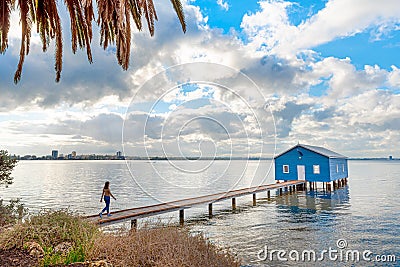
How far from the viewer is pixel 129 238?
8.26 meters

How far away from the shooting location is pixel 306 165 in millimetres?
44188

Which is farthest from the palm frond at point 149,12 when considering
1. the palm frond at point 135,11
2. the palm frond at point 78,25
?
the palm frond at point 78,25

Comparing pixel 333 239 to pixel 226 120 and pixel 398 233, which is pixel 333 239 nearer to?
pixel 398 233

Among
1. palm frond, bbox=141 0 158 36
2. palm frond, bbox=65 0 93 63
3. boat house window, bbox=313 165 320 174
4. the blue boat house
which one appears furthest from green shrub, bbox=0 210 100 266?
boat house window, bbox=313 165 320 174

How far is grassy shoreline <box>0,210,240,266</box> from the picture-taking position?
731 centimetres

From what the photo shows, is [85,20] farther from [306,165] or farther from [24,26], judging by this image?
[306,165]

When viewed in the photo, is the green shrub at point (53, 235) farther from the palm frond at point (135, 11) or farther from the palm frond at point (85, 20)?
the palm frond at point (135, 11)

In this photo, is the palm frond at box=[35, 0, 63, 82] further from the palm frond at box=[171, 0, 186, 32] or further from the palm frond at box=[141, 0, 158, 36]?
the palm frond at box=[171, 0, 186, 32]

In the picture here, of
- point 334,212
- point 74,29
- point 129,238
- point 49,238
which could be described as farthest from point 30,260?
point 334,212

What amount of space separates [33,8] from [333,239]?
16.6 m

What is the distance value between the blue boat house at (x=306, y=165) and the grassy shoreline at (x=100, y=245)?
36977 millimetres

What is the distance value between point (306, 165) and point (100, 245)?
40103mm

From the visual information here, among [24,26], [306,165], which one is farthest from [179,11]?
[306,165]

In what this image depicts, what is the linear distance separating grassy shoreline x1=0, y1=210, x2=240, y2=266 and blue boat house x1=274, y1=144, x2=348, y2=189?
3698cm
